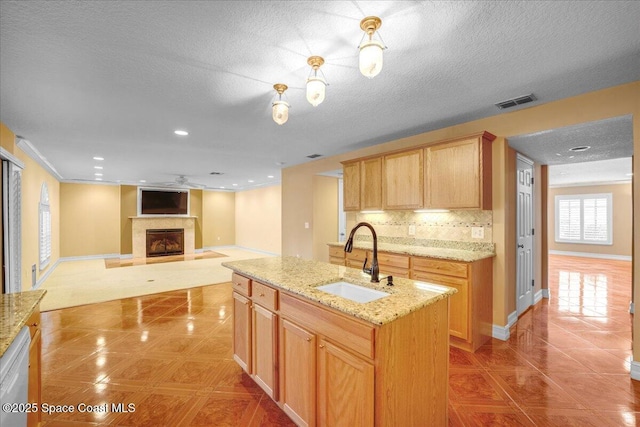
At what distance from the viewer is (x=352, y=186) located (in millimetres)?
4332

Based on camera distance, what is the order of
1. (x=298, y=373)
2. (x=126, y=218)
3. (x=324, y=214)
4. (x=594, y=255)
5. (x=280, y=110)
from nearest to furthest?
(x=298, y=373), (x=280, y=110), (x=324, y=214), (x=594, y=255), (x=126, y=218)

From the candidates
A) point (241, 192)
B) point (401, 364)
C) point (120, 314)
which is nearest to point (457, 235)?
point (401, 364)

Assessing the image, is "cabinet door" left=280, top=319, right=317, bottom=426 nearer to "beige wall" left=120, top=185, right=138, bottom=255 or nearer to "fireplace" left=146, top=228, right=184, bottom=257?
"fireplace" left=146, top=228, right=184, bottom=257

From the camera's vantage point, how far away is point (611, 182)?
323 inches

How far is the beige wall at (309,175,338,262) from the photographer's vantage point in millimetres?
5668

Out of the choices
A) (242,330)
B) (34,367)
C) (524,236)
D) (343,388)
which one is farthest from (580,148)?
(34,367)

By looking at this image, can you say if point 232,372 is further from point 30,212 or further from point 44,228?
point 44,228

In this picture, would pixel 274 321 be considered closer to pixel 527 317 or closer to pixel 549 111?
pixel 549 111

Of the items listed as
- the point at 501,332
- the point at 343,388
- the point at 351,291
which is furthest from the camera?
the point at 501,332

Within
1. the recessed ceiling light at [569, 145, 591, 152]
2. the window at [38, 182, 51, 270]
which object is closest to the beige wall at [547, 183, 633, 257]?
the recessed ceiling light at [569, 145, 591, 152]

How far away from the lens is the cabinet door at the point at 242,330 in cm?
220

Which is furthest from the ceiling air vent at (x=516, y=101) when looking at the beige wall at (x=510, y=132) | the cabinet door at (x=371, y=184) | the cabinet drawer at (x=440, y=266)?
the cabinet drawer at (x=440, y=266)

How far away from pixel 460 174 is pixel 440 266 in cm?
104

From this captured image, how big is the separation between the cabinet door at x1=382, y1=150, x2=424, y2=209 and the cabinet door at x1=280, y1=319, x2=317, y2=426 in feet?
7.74
